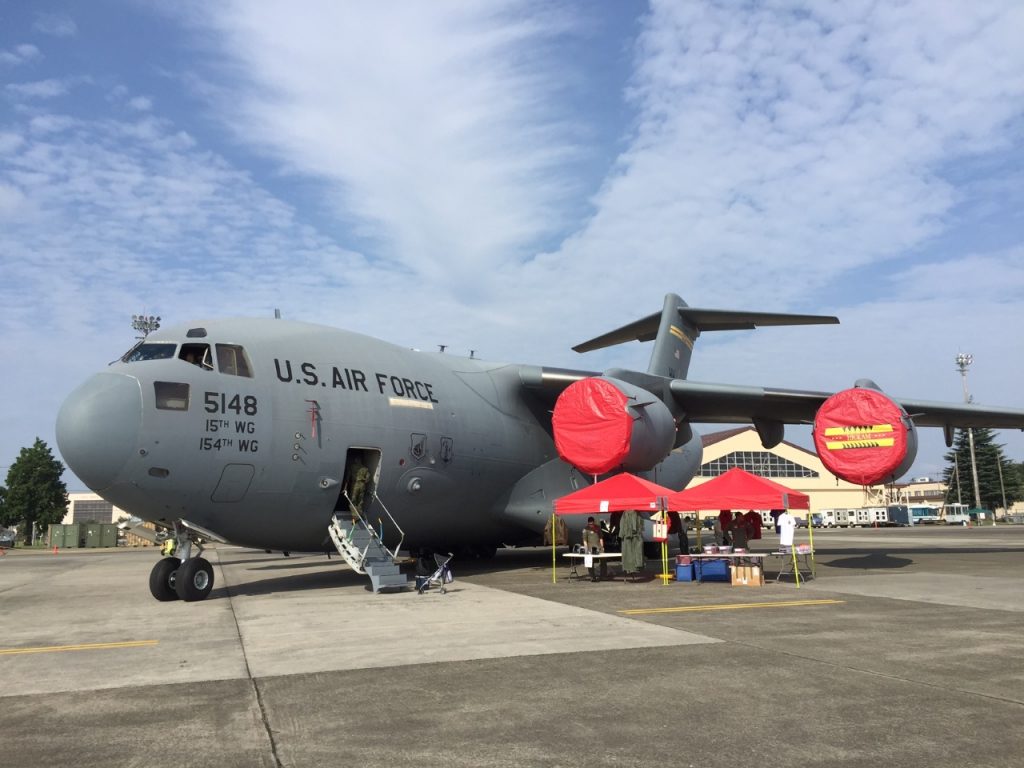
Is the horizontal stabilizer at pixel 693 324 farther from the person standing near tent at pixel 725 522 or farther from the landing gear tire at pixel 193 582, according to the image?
the landing gear tire at pixel 193 582

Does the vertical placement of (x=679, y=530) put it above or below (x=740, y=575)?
above

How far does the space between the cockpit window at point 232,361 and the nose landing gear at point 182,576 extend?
2498mm

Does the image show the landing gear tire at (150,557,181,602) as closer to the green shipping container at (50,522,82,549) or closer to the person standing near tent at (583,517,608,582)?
the person standing near tent at (583,517,608,582)

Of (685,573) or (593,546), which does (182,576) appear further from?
(685,573)

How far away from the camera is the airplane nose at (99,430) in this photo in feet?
34.7

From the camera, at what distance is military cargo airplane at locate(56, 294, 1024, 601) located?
11078mm

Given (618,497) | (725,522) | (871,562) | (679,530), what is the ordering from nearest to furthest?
1. (618,497)
2. (725,522)
3. (679,530)
4. (871,562)

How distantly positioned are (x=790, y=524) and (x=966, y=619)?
5.13 metres

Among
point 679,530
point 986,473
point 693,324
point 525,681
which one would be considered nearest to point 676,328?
point 693,324

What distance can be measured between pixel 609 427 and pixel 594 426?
0.33 metres

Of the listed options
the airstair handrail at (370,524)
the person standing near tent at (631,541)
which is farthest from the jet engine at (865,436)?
the airstair handrail at (370,524)

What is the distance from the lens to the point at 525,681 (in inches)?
241

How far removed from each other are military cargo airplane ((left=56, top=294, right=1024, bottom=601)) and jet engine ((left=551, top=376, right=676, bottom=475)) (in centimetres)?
4

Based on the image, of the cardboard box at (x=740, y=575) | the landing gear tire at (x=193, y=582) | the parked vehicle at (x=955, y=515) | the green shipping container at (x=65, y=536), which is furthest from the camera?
the parked vehicle at (x=955, y=515)
